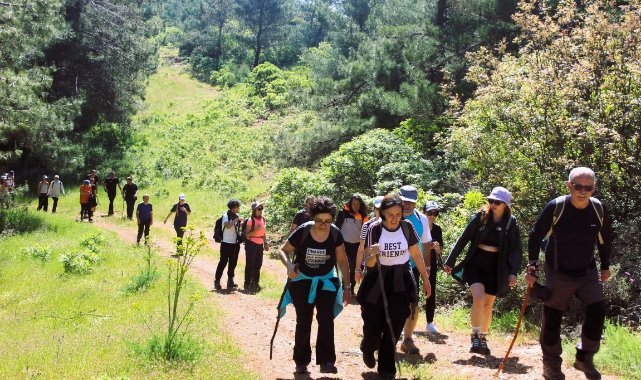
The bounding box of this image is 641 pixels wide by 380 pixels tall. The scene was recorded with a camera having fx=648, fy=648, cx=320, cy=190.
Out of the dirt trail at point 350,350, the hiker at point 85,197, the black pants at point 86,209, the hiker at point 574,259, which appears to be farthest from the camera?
the black pants at point 86,209

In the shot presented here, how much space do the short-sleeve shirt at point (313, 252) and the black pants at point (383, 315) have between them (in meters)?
0.46

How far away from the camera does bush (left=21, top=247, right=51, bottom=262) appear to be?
53.3ft

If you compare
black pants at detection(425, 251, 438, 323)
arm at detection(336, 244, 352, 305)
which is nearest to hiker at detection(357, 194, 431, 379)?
arm at detection(336, 244, 352, 305)

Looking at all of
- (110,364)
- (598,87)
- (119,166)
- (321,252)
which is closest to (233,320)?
(110,364)

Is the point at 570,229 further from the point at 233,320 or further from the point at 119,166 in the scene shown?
the point at 119,166

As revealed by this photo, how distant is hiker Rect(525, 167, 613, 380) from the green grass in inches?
114

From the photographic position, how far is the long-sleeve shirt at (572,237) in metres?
5.48

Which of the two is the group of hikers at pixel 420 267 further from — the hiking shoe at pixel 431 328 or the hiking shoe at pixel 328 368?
the hiking shoe at pixel 431 328

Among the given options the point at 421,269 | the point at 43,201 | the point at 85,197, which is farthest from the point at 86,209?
the point at 421,269

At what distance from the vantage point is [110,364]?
6547mm

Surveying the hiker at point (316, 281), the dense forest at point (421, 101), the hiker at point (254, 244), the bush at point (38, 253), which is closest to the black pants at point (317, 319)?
the hiker at point (316, 281)

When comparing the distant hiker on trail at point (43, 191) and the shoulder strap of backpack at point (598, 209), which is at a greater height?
the shoulder strap of backpack at point (598, 209)

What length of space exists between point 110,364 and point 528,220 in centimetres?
704

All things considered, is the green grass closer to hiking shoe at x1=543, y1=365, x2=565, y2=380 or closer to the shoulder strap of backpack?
hiking shoe at x1=543, y1=365, x2=565, y2=380
